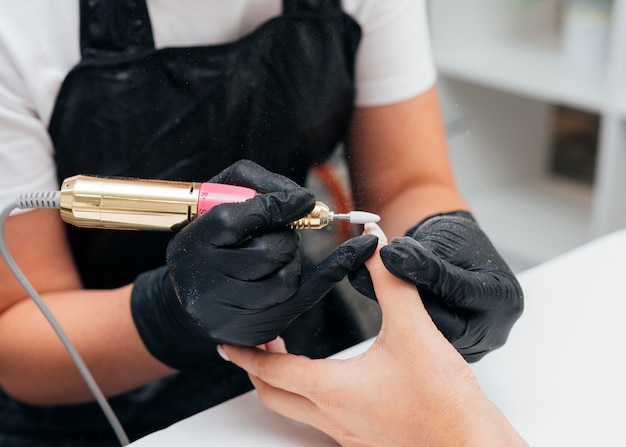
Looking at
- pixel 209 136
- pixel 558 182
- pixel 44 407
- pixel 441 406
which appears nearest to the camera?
pixel 441 406

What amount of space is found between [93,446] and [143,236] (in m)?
0.22

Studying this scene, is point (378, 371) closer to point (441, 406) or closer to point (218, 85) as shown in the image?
point (441, 406)

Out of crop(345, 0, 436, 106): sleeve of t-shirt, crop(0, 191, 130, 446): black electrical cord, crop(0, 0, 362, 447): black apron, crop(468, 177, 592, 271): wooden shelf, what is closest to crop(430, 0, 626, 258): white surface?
crop(468, 177, 592, 271): wooden shelf

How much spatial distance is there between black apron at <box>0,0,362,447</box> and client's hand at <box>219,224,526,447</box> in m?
0.15

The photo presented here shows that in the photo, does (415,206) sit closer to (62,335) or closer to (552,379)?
(552,379)

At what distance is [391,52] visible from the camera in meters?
0.81

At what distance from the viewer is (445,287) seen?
55 centimetres

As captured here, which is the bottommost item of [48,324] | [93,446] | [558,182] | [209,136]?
[558,182]

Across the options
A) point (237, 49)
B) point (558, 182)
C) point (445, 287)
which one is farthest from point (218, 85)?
point (558, 182)

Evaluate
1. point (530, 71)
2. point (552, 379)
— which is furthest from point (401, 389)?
point (530, 71)

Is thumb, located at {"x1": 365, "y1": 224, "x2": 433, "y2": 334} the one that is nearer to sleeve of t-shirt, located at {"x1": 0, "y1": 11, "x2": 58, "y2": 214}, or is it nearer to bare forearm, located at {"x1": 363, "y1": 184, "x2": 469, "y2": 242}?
bare forearm, located at {"x1": 363, "y1": 184, "x2": 469, "y2": 242}

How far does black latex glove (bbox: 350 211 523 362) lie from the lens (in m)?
0.54

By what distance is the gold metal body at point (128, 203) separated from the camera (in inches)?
Result: 20.3

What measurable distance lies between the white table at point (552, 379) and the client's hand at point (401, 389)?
5 cm
